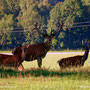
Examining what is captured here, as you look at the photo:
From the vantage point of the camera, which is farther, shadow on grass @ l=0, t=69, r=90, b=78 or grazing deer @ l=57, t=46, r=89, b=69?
grazing deer @ l=57, t=46, r=89, b=69

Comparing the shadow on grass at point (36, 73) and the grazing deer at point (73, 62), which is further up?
the shadow on grass at point (36, 73)

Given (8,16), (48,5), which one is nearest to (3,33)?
(8,16)

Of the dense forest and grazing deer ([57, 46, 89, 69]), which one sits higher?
grazing deer ([57, 46, 89, 69])

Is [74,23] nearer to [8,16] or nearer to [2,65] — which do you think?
[8,16]

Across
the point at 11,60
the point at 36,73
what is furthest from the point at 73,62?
the point at 36,73

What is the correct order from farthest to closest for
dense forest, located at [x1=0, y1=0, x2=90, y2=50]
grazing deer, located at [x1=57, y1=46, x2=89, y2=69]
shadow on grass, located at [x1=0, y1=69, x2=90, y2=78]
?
dense forest, located at [x1=0, y1=0, x2=90, y2=50] → grazing deer, located at [x1=57, y1=46, x2=89, y2=69] → shadow on grass, located at [x1=0, y1=69, x2=90, y2=78]

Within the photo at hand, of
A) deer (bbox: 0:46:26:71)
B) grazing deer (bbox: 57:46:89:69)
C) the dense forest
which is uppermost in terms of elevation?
deer (bbox: 0:46:26:71)

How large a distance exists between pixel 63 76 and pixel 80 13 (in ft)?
258

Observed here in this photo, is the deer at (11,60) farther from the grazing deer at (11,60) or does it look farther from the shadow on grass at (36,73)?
the shadow on grass at (36,73)

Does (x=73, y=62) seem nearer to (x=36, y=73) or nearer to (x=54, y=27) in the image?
(x=36, y=73)

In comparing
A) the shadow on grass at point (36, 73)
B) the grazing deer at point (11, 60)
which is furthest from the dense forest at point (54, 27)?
the shadow on grass at point (36, 73)

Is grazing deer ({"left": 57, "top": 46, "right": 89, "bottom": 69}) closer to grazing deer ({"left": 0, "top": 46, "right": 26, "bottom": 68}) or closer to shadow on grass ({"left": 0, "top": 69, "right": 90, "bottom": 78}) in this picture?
grazing deer ({"left": 0, "top": 46, "right": 26, "bottom": 68})

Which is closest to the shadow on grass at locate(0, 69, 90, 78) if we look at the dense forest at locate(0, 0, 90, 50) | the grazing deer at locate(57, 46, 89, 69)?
the grazing deer at locate(57, 46, 89, 69)

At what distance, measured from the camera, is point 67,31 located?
91.8 metres
